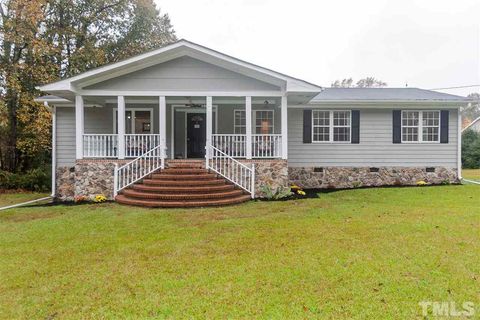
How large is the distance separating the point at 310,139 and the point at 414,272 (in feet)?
27.9

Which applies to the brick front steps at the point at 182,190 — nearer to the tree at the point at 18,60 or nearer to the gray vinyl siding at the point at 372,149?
the gray vinyl siding at the point at 372,149

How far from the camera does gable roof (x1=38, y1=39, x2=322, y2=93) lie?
30.2 ft

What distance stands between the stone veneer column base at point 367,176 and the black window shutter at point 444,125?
118 cm

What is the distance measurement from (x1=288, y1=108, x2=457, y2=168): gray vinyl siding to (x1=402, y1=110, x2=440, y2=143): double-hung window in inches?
11.5

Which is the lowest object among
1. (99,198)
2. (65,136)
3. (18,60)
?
(99,198)

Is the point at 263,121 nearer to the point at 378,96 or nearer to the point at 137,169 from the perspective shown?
the point at 378,96

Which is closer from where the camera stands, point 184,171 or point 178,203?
point 178,203

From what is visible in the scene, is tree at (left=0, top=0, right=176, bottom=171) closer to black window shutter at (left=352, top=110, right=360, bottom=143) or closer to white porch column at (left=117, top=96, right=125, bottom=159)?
white porch column at (left=117, top=96, right=125, bottom=159)

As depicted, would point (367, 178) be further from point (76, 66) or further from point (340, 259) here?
point (76, 66)

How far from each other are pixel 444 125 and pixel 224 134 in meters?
8.60

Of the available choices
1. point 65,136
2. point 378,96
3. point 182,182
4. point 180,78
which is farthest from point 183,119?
point 378,96

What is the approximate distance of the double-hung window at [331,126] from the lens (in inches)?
466

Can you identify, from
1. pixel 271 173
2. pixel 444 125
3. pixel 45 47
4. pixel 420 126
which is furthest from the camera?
pixel 45 47

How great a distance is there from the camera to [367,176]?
39.0 ft
